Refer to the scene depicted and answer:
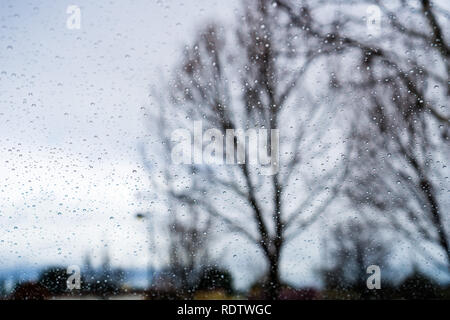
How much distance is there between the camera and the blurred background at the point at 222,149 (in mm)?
1180

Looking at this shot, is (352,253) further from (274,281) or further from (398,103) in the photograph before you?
(398,103)

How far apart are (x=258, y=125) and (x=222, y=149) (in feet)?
0.46

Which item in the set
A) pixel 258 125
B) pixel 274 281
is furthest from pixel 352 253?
pixel 258 125

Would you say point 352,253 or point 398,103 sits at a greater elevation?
point 398,103

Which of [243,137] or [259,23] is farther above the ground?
[259,23]

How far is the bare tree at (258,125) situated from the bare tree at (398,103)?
0.07 m

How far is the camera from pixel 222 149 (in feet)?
4.11

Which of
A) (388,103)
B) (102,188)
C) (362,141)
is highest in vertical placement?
(388,103)

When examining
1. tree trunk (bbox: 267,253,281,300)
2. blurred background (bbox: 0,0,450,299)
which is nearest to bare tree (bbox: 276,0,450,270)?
blurred background (bbox: 0,0,450,299)

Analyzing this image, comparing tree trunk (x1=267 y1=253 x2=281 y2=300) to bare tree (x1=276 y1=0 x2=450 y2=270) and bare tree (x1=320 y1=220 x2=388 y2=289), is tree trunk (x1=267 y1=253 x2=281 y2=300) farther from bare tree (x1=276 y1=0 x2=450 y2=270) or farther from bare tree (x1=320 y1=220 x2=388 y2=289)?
bare tree (x1=276 y1=0 x2=450 y2=270)

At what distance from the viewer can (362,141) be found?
1.25 metres
